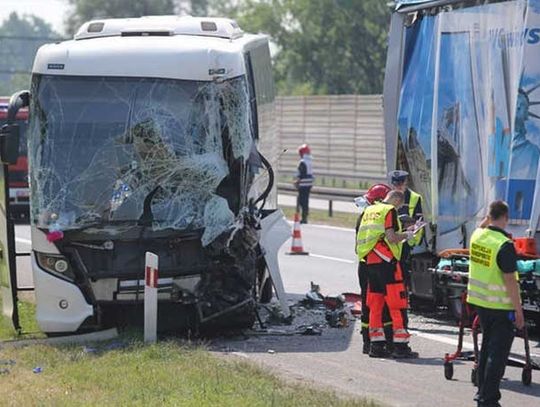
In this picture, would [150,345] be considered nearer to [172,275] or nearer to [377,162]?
[172,275]

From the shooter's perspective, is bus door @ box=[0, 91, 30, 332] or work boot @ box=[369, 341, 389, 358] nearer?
work boot @ box=[369, 341, 389, 358]

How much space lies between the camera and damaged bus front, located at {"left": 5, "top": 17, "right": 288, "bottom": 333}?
12.8 metres

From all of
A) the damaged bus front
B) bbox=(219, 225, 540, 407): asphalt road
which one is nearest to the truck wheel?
bbox=(219, 225, 540, 407): asphalt road

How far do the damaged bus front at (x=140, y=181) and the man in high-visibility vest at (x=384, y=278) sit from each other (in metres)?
1.54

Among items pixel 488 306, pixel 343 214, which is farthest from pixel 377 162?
pixel 488 306

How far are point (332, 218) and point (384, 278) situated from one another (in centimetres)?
2013

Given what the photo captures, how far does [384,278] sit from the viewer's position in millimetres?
12102

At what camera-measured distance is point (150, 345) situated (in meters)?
12.2

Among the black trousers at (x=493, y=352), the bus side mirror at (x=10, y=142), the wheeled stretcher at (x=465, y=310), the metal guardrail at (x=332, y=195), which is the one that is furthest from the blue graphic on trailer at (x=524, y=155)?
the metal guardrail at (x=332, y=195)

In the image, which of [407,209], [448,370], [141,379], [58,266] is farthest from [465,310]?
[58,266]

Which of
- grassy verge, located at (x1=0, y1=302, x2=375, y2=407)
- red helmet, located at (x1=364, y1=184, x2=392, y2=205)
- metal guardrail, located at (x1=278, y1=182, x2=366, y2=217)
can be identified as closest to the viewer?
grassy verge, located at (x1=0, y1=302, x2=375, y2=407)

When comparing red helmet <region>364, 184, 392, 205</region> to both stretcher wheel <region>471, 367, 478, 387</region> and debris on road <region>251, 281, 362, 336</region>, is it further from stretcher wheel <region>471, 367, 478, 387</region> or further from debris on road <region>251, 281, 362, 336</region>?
stretcher wheel <region>471, 367, 478, 387</region>

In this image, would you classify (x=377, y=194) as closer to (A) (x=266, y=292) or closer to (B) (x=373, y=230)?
(B) (x=373, y=230)

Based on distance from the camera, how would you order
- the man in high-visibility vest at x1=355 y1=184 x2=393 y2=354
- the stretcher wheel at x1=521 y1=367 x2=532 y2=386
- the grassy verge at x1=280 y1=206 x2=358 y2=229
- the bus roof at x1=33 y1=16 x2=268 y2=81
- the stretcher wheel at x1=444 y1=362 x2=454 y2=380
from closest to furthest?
the stretcher wheel at x1=521 y1=367 x2=532 y2=386 < the stretcher wheel at x1=444 y1=362 x2=454 y2=380 < the man in high-visibility vest at x1=355 y1=184 x2=393 y2=354 < the bus roof at x1=33 y1=16 x2=268 y2=81 < the grassy verge at x1=280 y1=206 x2=358 y2=229
